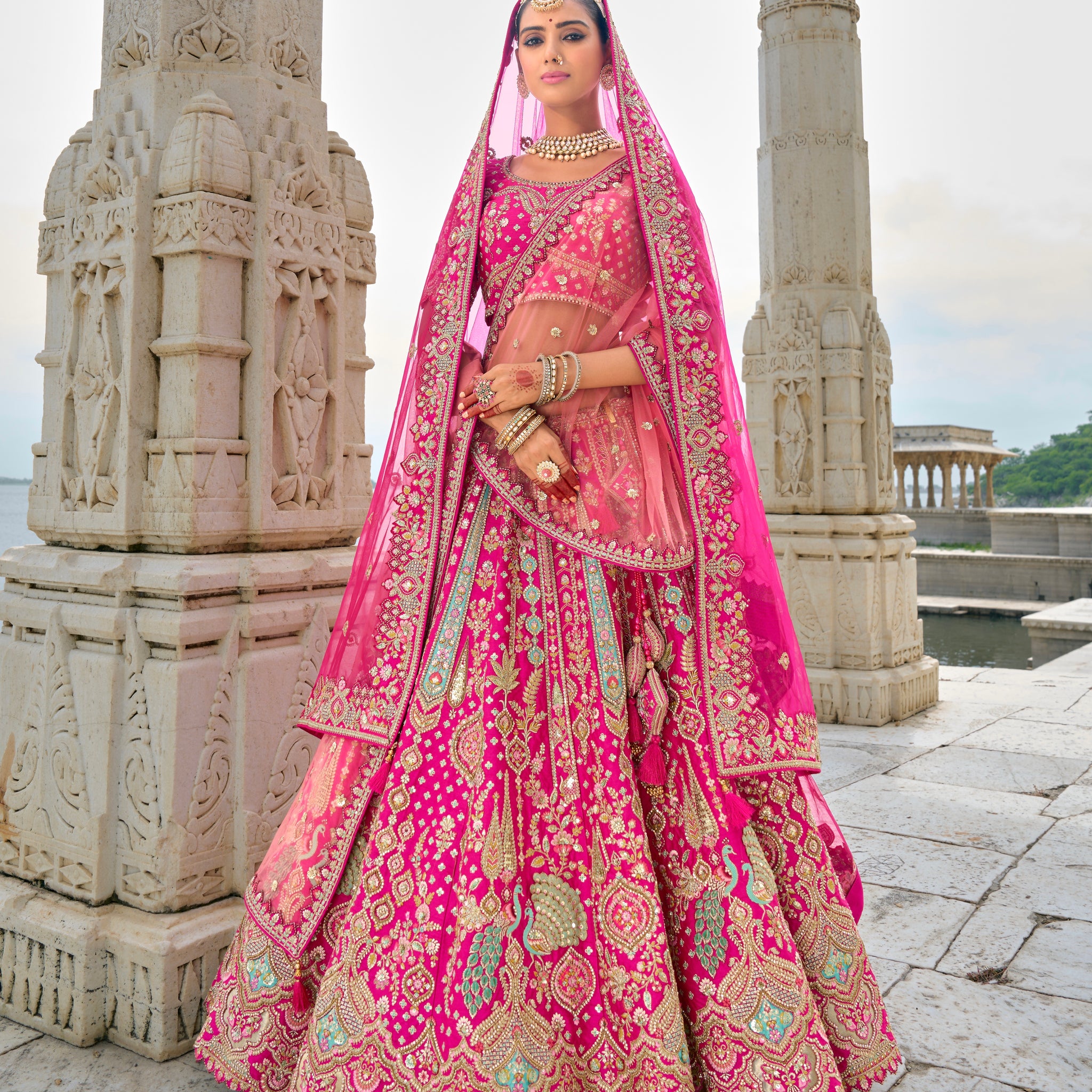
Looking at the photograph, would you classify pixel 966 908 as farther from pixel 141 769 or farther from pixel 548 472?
pixel 141 769

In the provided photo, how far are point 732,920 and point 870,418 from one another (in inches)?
149

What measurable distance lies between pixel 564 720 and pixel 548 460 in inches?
16.4

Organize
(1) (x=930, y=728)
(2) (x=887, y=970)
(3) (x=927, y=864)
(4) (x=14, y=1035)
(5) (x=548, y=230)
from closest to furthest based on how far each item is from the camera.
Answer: (5) (x=548, y=230) → (4) (x=14, y=1035) → (2) (x=887, y=970) → (3) (x=927, y=864) → (1) (x=930, y=728)

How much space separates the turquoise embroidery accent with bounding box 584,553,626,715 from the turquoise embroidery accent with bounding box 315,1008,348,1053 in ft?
2.03

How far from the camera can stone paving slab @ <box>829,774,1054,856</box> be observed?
9.64 feet

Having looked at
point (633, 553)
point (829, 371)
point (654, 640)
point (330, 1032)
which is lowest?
point (330, 1032)

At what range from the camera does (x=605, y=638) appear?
145 cm

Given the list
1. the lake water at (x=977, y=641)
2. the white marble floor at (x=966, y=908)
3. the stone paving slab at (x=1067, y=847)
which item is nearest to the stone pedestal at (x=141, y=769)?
the white marble floor at (x=966, y=908)

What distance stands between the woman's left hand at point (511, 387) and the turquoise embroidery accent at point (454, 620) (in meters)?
0.18

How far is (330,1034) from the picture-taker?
4.39 feet

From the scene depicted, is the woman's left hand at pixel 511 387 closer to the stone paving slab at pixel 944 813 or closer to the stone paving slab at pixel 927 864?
the stone paving slab at pixel 927 864

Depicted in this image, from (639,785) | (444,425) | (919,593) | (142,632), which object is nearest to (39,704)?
(142,632)

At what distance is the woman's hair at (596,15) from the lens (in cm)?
157

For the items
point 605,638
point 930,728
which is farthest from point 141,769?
point 930,728
